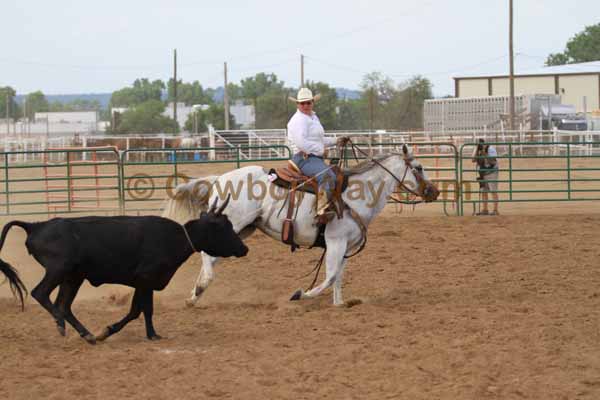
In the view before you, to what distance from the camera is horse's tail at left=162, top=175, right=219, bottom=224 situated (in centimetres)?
849

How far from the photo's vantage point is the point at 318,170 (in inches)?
328

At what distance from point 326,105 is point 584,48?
42.0 metres

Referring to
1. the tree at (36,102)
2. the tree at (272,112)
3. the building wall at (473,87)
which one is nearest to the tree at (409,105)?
the building wall at (473,87)

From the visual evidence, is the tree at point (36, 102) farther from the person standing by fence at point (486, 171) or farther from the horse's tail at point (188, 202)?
the horse's tail at point (188, 202)

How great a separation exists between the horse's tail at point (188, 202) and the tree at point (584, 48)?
91.8 m

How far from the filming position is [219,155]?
3344cm

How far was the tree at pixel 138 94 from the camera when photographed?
158m

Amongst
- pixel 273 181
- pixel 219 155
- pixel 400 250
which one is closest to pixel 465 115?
→ pixel 219 155

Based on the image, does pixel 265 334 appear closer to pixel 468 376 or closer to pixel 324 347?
pixel 324 347

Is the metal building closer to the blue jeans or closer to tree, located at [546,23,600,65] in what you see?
tree, located at [546,23,600,65]

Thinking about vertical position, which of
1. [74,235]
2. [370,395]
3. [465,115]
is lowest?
[370,395]

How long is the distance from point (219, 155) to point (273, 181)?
25305mm

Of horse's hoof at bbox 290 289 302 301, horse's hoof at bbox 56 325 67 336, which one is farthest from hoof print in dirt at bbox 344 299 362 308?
horse's hoof at bbox 56 325 67 336

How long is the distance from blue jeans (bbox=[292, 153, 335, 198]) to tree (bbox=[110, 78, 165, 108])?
493ft
